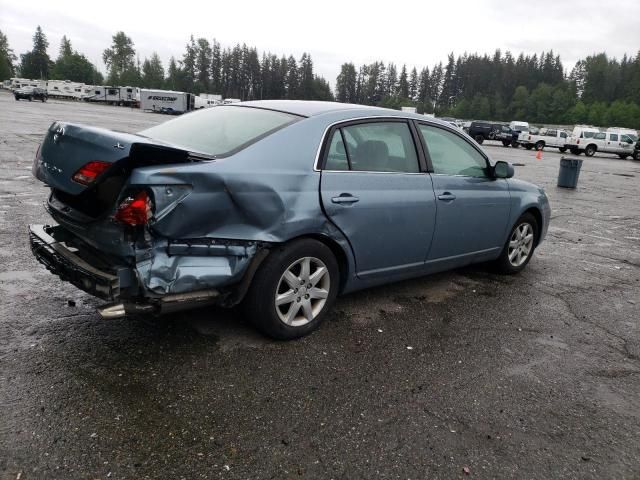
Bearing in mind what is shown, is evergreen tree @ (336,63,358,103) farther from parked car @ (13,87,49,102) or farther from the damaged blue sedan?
the damaged blue sedan

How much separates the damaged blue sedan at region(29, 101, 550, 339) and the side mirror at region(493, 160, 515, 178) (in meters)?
0.45

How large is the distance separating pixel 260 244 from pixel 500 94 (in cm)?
15210

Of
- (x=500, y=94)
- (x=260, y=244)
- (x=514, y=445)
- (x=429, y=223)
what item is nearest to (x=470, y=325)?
(x=429, y=223)

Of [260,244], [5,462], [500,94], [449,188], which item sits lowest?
[5,462]

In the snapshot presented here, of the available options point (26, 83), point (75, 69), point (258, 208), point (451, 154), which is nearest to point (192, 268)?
point (258, 208)

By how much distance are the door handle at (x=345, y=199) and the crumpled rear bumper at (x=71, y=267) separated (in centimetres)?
155

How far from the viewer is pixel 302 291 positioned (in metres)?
3.69

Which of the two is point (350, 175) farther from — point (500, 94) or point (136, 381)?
point (500, 94)

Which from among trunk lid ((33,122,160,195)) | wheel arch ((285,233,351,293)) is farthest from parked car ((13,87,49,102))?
wheel arch ((285,233,351,293))

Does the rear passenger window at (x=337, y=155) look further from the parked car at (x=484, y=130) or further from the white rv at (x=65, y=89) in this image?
the white rv at (x=65, y=89)

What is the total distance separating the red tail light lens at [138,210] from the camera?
2.94 m

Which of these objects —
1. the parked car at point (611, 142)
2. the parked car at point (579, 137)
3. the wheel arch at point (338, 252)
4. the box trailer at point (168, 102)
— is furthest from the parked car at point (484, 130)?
the box trailer at point (168, 102)

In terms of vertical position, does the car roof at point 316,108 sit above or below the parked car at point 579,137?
below

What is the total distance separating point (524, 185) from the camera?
5688 mm
